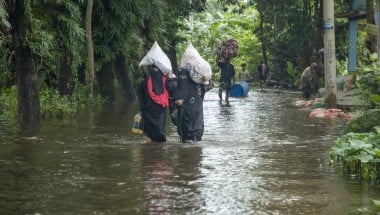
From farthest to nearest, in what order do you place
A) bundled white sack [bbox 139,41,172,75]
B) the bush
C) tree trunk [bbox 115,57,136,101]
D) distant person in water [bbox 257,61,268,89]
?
distant person in water [bbox 257,61,268,89] → tree trunk [bbox 115,57,136,101] → bundled white sack [bbox 139,41,172,75] → the bush

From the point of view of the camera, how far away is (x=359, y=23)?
25.0m

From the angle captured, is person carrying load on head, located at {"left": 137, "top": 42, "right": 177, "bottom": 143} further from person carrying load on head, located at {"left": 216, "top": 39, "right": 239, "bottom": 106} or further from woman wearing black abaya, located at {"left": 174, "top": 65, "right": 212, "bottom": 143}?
person carrying load on head, located at {"left": 216, "top": 39, "right": 239, "bottom": 106}

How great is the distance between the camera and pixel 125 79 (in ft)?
85.0

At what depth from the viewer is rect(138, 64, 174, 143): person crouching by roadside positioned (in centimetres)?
1227

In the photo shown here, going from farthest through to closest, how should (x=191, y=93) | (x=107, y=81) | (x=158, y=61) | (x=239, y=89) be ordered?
1. (x=239, y=89)
2. (x=107, y=81)
3. (x=191, y=93)
4. (x=158, y=61)

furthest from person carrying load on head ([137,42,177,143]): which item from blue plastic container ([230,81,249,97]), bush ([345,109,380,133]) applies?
blue plastic container ([230,81,249,97])

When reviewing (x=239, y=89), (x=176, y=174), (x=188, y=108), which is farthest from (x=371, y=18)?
(x=176, y=174)

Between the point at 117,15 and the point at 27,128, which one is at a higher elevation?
the point at 117,15

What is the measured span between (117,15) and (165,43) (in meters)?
5.36

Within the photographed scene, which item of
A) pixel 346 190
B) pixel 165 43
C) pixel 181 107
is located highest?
→ pixel 165 43

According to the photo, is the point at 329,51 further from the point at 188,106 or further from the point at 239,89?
the point at 239,89

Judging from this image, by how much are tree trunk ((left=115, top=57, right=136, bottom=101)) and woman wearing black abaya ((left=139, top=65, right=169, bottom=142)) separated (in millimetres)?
12332

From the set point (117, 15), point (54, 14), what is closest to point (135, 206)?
point (54, 14)

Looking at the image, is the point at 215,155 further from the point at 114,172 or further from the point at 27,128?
the point at 27,128
